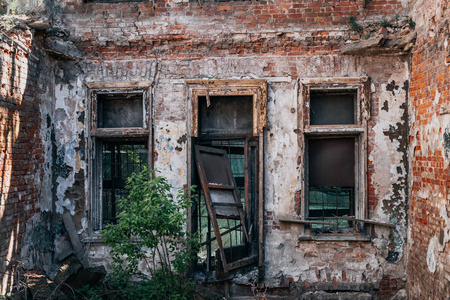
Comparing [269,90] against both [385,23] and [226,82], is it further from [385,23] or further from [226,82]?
[385,23]

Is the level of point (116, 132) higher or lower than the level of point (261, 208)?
higher

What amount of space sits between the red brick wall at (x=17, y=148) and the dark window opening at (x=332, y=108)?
4080 mm

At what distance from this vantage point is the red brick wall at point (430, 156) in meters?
4.93

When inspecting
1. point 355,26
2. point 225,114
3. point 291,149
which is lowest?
point 291,149

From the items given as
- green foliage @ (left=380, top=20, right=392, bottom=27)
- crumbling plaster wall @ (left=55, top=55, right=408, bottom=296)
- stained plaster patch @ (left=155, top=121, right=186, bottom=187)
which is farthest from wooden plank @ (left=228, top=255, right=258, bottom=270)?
green foliage @ (left=380, top=20, right=392, bottom=27)

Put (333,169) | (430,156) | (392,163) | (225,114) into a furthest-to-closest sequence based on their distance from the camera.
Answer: (225,114) < (333,169) < (392,163) < (430,156)

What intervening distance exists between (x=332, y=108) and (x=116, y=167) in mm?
3512

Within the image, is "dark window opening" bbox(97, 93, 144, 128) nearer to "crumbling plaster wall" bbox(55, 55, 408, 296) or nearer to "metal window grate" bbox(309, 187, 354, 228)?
"crumbling plaster wall" bbox(55, 55, 408, 296)

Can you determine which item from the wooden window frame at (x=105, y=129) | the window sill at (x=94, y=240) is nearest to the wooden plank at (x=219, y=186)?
the wooden window frame at (x=105, y=129)

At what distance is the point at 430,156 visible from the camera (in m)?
5.38

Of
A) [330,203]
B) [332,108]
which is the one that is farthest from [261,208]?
[332,108]

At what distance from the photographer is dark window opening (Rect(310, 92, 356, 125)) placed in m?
6.39

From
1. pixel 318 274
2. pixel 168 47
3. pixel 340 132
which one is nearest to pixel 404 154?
pixel 340 132

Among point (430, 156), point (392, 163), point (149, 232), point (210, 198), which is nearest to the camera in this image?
point (149, 232)
